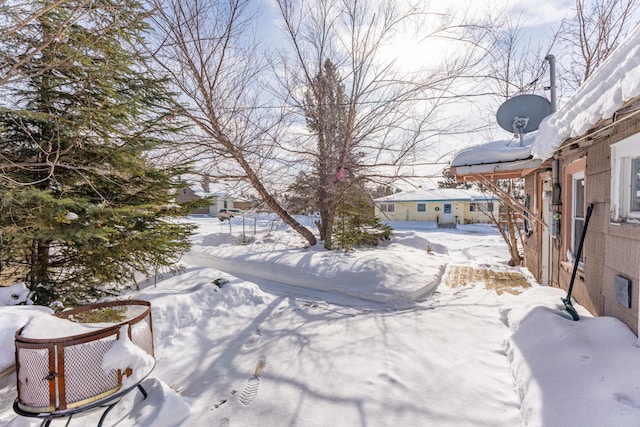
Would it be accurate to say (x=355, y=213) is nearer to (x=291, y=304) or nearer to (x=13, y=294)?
(x=291, y=304)

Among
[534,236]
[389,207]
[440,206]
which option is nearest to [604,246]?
[534,236]

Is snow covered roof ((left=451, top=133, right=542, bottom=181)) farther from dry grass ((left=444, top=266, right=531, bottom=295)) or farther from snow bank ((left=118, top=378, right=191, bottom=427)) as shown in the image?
snow bank ((left=118, top=378, right=191, bottom=427))

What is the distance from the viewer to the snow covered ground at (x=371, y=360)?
2213 millimetres

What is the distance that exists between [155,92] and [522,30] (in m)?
9.74

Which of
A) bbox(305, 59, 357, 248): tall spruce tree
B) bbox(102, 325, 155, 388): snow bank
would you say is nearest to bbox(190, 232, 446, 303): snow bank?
bbox(305, 59, 357, 248): tall spruce tree

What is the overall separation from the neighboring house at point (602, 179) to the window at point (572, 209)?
1 cm

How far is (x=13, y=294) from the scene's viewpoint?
124 inches

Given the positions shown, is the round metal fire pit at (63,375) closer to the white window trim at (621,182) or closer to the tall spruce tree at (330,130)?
the white window trim at (621,182)

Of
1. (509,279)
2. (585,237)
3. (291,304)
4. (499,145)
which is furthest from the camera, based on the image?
(509,279)

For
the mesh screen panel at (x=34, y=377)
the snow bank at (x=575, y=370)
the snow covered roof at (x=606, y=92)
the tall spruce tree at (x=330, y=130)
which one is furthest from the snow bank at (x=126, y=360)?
the tall spruce tree at (x=330, y=130)

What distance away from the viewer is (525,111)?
17.5ft

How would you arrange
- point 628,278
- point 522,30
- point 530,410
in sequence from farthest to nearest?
1. point 522,30
2. point 628,278
3. point 530,410

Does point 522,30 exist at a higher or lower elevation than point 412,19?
higher

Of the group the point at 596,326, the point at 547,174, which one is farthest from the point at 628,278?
the point at 547,174
